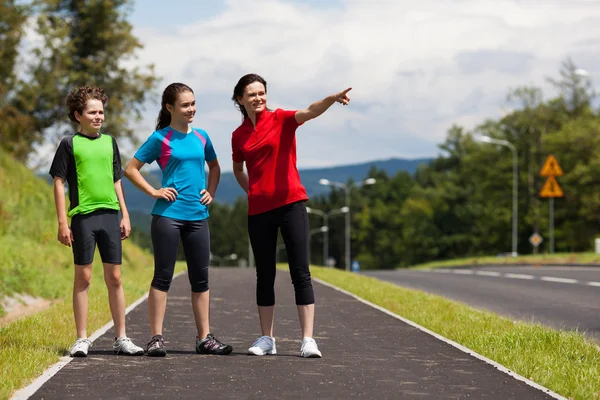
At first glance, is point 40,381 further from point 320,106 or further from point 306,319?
point 320,106

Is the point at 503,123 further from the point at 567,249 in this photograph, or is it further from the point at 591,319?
the point at 591,319

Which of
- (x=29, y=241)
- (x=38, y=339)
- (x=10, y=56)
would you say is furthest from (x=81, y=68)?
(x=38, y=339)

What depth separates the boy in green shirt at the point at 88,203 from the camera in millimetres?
7957

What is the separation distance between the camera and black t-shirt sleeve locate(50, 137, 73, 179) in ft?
26.2

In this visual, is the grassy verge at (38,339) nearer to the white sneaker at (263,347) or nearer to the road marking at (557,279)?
the white sneaker at (263,347)

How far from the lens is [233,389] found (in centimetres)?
645

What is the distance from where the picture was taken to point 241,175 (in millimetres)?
8391

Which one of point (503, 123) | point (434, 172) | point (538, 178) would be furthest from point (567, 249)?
point (434, 172)

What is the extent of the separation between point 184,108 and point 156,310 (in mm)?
1588

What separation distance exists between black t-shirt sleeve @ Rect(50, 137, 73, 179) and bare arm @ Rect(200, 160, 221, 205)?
106 cm

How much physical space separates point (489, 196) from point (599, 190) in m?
16.4

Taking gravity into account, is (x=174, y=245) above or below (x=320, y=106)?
below

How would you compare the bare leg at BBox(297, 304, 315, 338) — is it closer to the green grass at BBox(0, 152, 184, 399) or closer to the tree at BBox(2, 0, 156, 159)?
the green grass at BBox(0, 152, 184, 399)

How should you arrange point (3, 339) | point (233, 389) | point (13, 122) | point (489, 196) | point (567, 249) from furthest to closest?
point (489, 196) → point (567, 249) → point (13, 122) → point (3, 339) → point (233, 389)
